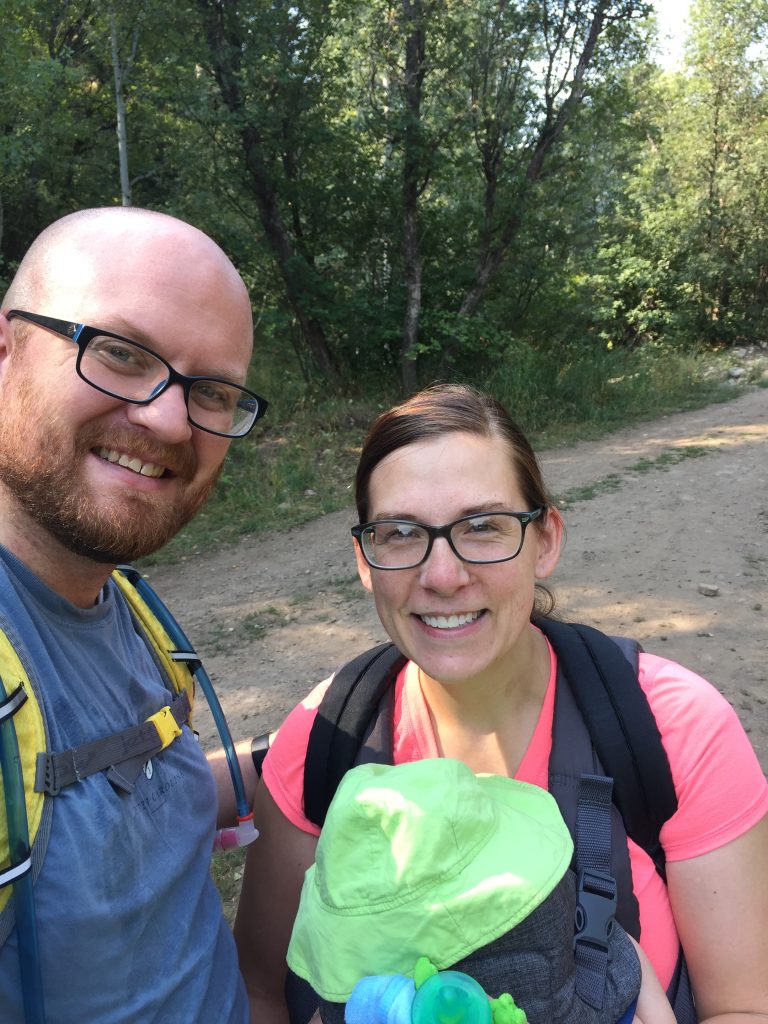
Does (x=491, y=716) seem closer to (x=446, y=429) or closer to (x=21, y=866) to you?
(x=446, y=429)

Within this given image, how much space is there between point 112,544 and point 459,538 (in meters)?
0.67

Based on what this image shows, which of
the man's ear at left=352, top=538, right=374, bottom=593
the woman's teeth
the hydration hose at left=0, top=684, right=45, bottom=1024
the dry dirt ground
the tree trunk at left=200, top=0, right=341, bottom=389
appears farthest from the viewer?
the tree trunk at left=200, top=0, right=341, bottom=389

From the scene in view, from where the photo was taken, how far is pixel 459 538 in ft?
4.98

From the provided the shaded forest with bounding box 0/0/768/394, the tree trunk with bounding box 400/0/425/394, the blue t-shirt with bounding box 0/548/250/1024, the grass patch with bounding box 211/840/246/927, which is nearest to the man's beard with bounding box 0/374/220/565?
the blue t-shirt with bounding box 0/548/250/1024

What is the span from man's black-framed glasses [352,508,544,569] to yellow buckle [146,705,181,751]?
50 centimetres

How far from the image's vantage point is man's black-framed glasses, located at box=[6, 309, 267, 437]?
4.58 feet

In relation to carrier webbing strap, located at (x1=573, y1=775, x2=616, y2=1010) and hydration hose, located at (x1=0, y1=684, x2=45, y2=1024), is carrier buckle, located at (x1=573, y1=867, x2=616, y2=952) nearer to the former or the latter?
carrier webbing strap, located at (x1=573, y1=775, x2=616, y2=1010)

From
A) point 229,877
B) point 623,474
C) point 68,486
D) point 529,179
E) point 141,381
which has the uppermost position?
point 529,179

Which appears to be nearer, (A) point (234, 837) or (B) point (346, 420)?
(A) point (234, 837)

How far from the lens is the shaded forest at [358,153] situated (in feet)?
30.2

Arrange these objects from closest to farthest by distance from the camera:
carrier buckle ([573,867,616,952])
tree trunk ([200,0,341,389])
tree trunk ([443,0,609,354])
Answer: carrier buckle ([573,867,616,952]) < tree trunk ([200,0,341,389]) < tree trunk ([443,0,609,354])

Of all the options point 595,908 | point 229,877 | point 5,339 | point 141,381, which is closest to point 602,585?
point 229,877

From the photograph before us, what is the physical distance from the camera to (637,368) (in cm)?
1214

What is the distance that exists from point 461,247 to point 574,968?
1159cm
